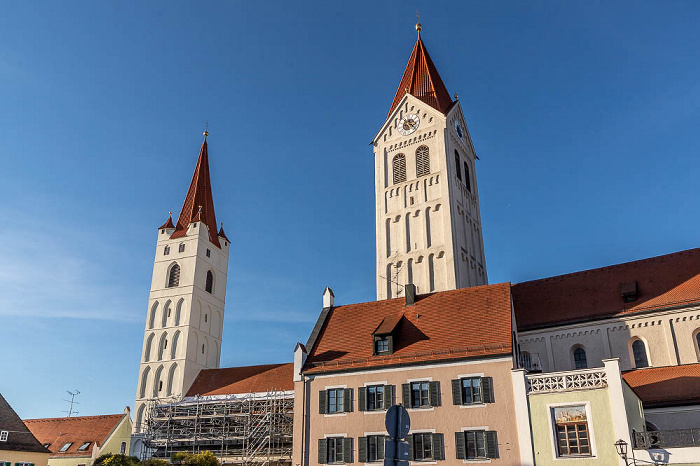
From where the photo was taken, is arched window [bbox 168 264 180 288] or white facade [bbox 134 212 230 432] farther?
arched window [bbox 168 264 180 288]

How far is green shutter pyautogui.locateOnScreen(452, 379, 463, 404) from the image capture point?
25906mm

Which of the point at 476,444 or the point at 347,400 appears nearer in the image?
the point at 476,444

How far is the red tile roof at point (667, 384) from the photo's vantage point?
89.7 feet

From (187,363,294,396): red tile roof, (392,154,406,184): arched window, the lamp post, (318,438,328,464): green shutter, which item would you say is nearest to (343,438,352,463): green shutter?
(318,438,328,464): green shutter

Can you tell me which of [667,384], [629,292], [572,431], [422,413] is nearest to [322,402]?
[422,413]

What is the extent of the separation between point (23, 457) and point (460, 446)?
2956cm

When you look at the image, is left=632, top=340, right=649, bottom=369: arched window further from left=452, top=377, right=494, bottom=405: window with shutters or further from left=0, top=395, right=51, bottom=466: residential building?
left=0, top=395, right=51, bottom=466: residential building

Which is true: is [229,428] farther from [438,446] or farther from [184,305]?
[438,446]

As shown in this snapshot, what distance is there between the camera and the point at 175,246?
2162 inches

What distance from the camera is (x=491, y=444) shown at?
2436cm

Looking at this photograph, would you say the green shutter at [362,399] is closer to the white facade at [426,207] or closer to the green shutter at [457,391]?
the green shutter at [457,391]

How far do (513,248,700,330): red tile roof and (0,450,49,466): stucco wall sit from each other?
32.2 metres

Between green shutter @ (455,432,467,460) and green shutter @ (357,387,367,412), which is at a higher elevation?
green shutter @ (357,387,367,412)

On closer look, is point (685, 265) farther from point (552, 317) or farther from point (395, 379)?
point (395, 379)
